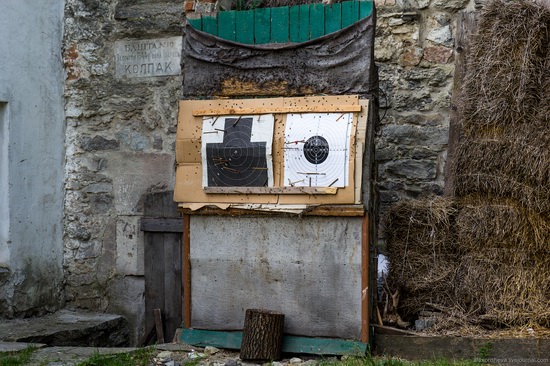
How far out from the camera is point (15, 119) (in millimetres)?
6562

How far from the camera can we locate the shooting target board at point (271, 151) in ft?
17.4

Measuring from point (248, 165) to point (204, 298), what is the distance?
1007 millimetres

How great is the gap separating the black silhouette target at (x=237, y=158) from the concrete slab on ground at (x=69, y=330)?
6.02 feet

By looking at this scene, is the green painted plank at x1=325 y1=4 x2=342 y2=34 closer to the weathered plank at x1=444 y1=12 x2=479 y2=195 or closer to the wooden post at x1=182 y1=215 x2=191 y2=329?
the weathered plank at x1=444 y1=12 x2=479 y2=195

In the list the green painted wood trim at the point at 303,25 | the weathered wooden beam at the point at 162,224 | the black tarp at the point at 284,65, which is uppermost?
the green painted wood trim at the point at 303,25

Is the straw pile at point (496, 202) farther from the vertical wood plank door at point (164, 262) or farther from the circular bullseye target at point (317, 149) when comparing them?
the vertical wood plank door at point (164, 262)

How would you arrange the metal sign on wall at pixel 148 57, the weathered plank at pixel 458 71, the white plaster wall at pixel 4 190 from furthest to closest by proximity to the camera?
1. the metal sign on wall at pixel 148 57
2. the white plaster wall at pixel 4 190
3. the weathered plank at pixel 458 71

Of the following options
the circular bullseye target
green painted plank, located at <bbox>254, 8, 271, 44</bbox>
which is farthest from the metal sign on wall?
the circular bullseye target

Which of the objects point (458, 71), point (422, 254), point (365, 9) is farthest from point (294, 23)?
point (422, 254)

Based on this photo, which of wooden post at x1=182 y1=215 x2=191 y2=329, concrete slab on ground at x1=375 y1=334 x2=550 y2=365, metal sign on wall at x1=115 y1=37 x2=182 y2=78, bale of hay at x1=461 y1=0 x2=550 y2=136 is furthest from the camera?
metal sign on wall at x1=115 y1=37 x2=182 y2=78

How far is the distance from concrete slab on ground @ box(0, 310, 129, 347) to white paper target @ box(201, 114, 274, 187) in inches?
71.3

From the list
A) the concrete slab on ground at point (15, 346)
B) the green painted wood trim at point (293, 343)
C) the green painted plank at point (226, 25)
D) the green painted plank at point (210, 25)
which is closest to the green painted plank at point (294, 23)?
the green painted plank at point (226, 25)

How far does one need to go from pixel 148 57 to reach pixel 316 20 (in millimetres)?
1935

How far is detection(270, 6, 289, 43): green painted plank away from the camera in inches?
221
